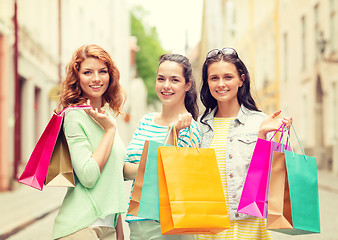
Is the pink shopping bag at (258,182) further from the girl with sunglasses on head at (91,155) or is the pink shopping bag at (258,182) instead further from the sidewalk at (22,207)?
the sidewalk at (22,207)

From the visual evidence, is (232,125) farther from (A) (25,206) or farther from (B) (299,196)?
(A) (25,206)

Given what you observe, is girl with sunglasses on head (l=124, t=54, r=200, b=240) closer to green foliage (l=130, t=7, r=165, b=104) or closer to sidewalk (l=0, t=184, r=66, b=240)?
sidewalk (l=0, t=184, r=66, b=240)

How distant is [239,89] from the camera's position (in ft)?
11.0

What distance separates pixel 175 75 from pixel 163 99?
0.15 m

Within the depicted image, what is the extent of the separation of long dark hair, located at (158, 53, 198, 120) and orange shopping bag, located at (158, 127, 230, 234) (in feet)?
1.66

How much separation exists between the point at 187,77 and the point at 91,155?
0.75 meters

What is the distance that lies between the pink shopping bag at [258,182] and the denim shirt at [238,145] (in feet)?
0.66

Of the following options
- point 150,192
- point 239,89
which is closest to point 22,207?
point 239,89

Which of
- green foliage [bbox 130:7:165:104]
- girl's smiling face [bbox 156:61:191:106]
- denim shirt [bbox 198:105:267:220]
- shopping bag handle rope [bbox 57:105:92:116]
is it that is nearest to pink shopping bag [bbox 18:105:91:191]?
shopping bag handle rope [bbox 57:105:92:116]

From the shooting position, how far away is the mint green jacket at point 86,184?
281cm

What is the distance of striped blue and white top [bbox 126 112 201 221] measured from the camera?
309cm

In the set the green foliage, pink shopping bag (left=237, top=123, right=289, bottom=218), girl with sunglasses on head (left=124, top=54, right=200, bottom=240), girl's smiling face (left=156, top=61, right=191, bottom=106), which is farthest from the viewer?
the green foliage

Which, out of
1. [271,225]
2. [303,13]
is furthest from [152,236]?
[303,13]

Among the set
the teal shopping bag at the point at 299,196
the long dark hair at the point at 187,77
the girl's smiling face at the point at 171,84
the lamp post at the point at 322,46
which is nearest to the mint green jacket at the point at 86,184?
the girl's smiling face at the point at 171,84
